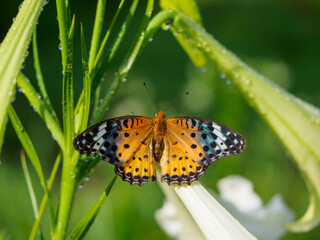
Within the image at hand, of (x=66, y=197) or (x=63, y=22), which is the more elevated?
(x=63, y=22)

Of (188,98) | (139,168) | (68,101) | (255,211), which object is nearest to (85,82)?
(68,101)

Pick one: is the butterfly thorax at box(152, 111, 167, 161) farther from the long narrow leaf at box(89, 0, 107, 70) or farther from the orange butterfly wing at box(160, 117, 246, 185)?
the long narrow leaf at box(89, 0, 107, 70)

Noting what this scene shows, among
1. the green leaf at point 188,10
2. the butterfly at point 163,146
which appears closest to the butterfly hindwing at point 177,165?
the butterfly at point 163,146

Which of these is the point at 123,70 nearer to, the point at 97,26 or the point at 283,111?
the point at 97,26

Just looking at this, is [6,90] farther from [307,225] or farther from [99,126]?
[307,225]

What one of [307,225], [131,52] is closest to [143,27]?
[131,52]

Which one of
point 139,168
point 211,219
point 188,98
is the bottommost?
point 211,219

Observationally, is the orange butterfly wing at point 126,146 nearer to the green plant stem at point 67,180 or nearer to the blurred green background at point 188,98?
the green plant stem at point 67,180
